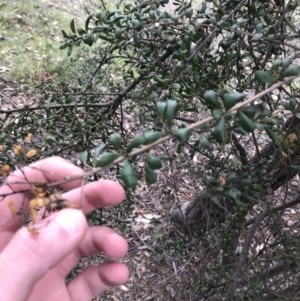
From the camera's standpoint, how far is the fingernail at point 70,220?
0.63 m

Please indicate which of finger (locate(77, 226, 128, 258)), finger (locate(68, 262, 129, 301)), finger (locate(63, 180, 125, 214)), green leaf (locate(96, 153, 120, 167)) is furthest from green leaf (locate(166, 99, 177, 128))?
finger (locate(68, 262, 129, 301))

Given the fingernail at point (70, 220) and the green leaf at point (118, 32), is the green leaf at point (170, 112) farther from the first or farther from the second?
the green leaf at point (118, 32)

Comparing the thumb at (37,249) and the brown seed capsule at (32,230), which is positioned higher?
the brown seed capsule at (32,230)

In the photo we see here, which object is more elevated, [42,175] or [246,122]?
[42,175]

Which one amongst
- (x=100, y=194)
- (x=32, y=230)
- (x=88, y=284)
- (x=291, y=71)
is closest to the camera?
(x=32, y=230)

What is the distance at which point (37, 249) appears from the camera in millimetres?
639

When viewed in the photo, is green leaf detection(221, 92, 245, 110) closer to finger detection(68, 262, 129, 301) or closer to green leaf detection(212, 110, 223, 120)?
green leaf detection(212, 110, 223, 120)

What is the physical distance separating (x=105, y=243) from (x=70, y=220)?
1.04 ft

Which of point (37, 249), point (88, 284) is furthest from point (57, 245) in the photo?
point (88, 284)

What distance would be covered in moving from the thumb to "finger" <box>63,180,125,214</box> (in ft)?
0.55

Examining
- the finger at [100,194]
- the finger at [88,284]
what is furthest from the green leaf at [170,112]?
the finger at [88,284]

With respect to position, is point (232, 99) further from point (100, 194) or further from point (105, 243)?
point (105, 243)

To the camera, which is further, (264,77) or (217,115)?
(264,77)

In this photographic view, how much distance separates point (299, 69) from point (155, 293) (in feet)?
5.81
